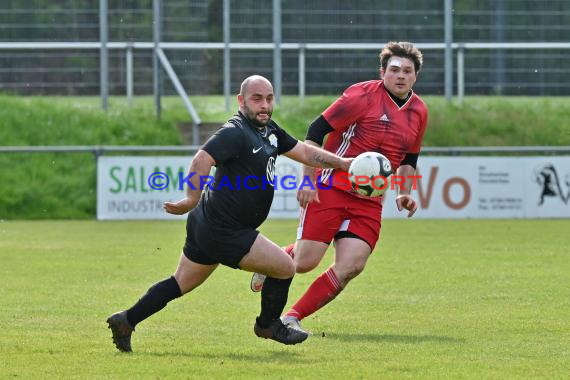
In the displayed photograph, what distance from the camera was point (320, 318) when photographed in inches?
399

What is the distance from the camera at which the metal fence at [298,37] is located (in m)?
28.2

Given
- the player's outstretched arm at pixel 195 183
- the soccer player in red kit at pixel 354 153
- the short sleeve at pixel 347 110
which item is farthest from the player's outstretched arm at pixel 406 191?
the player's outstretched arm at pixel 195 183

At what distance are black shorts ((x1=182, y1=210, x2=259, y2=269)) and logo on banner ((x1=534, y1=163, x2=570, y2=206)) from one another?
1664cm

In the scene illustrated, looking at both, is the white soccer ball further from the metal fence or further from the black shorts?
the metal fence

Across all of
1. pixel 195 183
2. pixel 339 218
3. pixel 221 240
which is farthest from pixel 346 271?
pixel 195 183

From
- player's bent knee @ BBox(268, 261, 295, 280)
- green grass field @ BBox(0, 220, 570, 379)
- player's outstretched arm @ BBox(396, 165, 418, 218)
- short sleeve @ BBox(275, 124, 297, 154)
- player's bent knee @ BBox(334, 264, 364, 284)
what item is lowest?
green grass field @ BBox(0, 220, 570, 379)

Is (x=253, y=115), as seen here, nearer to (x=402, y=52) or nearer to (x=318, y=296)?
(x=318, y=296)

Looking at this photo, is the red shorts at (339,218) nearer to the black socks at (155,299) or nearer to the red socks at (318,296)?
the red socks at (318,296)

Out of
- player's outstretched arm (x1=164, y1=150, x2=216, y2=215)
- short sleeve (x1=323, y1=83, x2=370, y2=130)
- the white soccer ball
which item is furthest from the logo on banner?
player's outstretched arm (x1=164, y1=150, x2=216, y2=215)

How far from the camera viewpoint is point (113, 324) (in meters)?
8.13

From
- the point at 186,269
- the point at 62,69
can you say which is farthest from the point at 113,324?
the point at 62,69

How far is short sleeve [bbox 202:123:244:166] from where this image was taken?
7723mm

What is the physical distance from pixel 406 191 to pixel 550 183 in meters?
14.8

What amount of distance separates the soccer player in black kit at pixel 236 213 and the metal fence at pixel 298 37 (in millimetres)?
20460
